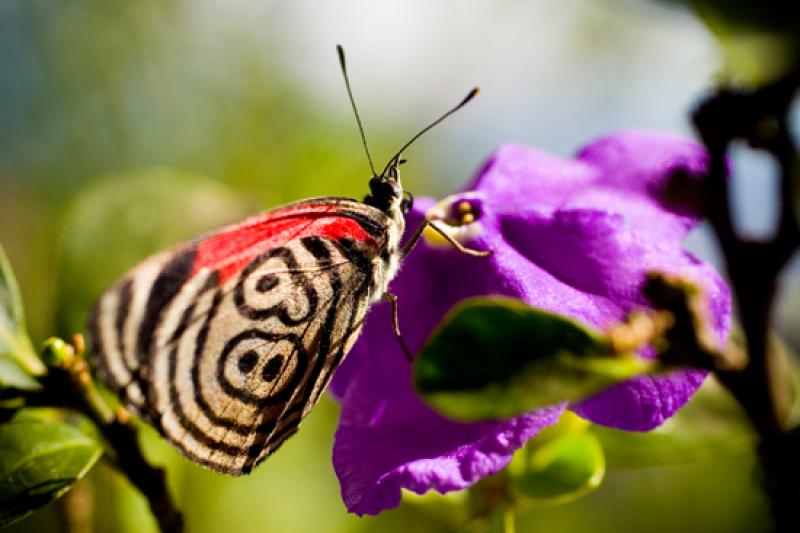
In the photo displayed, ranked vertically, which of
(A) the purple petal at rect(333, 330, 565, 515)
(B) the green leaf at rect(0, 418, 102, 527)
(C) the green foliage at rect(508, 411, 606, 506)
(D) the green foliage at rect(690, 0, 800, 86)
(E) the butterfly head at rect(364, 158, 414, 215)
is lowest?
(C) the green foliage at rect(508, 411, 606, 506)

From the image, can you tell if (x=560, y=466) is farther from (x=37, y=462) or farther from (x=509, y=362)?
(x=37, y=462)

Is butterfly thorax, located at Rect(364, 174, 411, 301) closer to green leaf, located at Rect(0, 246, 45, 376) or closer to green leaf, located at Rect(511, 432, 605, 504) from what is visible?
green leaf, located at Rect(511, 432, 605, 504)

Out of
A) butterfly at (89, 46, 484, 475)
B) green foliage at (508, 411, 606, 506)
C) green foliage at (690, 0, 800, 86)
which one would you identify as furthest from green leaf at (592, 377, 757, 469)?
green foliage at (690, 0, 800, 86)

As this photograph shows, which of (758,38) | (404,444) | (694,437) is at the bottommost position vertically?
(694,437)

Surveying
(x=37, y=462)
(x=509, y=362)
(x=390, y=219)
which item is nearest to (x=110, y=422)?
(x=37, y=462)

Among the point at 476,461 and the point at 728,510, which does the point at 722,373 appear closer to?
the point at 476,461

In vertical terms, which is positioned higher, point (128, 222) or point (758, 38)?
point (758, 38)

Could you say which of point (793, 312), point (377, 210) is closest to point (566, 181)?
point (377, 210)

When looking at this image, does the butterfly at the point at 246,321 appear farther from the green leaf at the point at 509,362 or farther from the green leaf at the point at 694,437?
the green leaf at the point at 509,362
